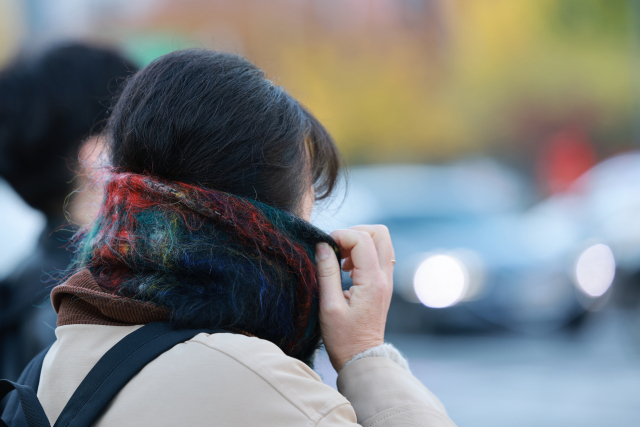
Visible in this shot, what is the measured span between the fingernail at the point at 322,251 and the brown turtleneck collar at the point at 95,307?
408 mm

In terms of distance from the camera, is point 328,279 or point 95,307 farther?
point 328,279

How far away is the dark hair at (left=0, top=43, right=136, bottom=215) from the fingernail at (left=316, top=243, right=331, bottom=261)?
1153mm

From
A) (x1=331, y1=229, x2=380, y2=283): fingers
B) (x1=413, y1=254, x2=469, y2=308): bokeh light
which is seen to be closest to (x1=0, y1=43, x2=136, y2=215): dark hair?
(x1=331, y1=229, x2=380, y2=283): fingers

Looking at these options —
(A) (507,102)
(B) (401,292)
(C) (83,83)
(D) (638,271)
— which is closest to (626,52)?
(A) (507,102)

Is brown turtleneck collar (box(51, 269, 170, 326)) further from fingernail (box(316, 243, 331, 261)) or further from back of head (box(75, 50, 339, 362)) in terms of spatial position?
fingernail (box(316, 243, 331, 261))

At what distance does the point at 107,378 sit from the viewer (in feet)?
3.51

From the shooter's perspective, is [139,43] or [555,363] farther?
[139,43]

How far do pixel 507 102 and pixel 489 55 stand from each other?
4.66 feet

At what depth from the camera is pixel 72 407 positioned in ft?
3.52

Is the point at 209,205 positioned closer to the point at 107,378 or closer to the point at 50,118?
the point at 107,378

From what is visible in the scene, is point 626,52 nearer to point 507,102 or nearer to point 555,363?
point 507,102

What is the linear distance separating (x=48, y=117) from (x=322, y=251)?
52.2 inches

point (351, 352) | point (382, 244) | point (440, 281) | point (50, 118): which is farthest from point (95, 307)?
point (440, 281)

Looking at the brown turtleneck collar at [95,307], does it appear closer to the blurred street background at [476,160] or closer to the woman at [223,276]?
the woman at [223,276]
